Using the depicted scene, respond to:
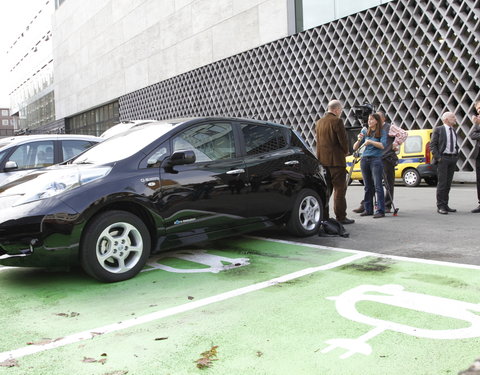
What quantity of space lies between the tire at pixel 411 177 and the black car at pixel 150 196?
9214 millimetres

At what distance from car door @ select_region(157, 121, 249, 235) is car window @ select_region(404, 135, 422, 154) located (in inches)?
409

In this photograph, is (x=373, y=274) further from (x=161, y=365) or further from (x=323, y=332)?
(x=161, y=365)

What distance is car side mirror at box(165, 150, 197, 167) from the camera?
4.82 m

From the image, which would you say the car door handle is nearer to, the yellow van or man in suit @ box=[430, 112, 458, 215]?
man in suit @ box=[430, 112, 458, 215]

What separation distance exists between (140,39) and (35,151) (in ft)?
90.7

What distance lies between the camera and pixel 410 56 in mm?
16672

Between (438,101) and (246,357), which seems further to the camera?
(438,101)

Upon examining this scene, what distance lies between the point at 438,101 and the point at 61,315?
14852mm

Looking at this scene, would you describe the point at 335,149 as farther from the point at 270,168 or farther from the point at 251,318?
the point at 251,318

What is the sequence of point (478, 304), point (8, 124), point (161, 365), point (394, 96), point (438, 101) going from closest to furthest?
point (161, 365)
point (478, 304)
point (438, 101)
point (394, 96)
point (8, 124)

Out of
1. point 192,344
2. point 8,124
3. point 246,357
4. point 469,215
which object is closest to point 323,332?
point 246,357

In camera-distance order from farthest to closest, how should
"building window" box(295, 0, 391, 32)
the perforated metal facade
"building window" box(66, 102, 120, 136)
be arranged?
1. "building window" box(66, 102, 120, 136)
2. "building window" box(295, 0, 391, 32)
3. the perforated metal facade

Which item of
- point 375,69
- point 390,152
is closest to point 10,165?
point 390,152

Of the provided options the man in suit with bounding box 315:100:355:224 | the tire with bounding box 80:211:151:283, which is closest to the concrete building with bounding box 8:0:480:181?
the man in suit with bounding box 315:100:355:224
